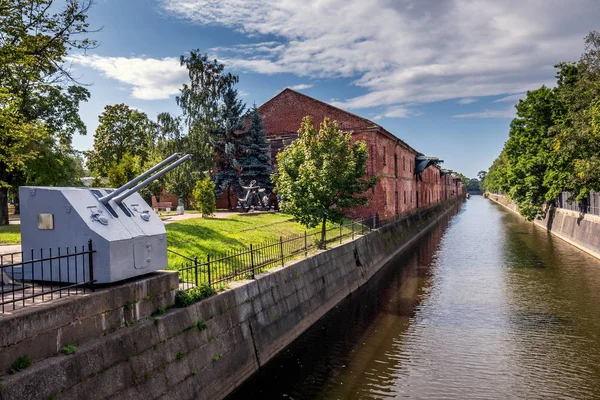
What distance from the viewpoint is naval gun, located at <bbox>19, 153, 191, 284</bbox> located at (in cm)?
740

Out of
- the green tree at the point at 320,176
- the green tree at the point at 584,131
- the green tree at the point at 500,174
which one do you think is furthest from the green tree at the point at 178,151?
the green tree at the point at 500,174

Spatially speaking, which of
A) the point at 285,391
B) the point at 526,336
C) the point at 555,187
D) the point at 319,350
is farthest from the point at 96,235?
the point at 555,187

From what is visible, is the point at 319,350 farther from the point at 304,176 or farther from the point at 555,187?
the point at 555,187

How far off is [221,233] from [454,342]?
11.0 meters

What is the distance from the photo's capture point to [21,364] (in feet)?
18.3

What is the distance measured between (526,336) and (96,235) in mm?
12011

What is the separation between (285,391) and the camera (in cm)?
973

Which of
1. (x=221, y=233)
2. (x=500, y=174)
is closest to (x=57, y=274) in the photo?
(x=221, y=233)

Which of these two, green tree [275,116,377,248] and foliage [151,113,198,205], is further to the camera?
foliage [151,113,198,205]

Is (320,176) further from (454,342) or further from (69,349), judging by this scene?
(69,349)

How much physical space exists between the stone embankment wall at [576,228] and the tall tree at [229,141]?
24.2 m

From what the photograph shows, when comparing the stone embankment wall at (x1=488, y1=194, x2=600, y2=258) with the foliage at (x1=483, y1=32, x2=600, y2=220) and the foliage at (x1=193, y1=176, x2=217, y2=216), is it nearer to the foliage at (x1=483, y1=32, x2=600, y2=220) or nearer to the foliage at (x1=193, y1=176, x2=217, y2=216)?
the foliage at (x1=483, y1=32, x2=600, y2=220)

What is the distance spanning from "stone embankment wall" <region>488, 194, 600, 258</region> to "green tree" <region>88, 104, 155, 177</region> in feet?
140

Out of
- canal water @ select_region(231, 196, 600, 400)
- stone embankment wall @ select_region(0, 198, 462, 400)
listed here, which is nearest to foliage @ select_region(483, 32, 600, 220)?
canal water @ select_region(231, 196, 600, 400)
